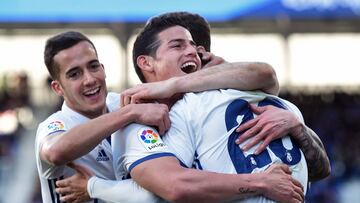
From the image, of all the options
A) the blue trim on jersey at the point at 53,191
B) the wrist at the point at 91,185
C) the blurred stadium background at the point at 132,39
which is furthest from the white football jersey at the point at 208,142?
the blurred stadium background at the point at 132,39

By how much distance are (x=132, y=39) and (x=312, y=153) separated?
47.4 feet

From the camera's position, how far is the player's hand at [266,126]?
12.8 feet

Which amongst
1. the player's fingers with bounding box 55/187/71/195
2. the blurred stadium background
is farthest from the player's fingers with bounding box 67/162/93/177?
the blurred stadium background

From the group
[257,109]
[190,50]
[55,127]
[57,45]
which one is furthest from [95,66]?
[257,109]

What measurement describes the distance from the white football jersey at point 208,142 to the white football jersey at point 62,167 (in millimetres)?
674

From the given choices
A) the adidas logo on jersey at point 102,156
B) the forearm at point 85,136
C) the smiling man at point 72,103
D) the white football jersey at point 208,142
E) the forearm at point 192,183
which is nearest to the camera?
the forearm at point 192,183

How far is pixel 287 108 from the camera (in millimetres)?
4273

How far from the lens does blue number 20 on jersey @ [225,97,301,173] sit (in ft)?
12.7

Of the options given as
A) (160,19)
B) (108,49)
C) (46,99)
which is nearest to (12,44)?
(108,49)

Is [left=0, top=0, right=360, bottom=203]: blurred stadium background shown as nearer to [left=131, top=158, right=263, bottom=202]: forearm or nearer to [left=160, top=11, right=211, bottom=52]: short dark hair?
[left=160, top=11, right=211, bottom=52]: short dark hair

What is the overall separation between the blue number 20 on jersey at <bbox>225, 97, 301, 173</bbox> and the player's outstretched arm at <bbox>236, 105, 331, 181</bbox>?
0.09ft

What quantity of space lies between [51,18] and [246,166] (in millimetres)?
12496

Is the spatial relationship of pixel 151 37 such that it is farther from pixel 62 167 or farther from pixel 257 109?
pixel 62 167

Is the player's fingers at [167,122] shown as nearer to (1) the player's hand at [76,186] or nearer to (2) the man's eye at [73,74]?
(1) the player's hand at [76,186]
